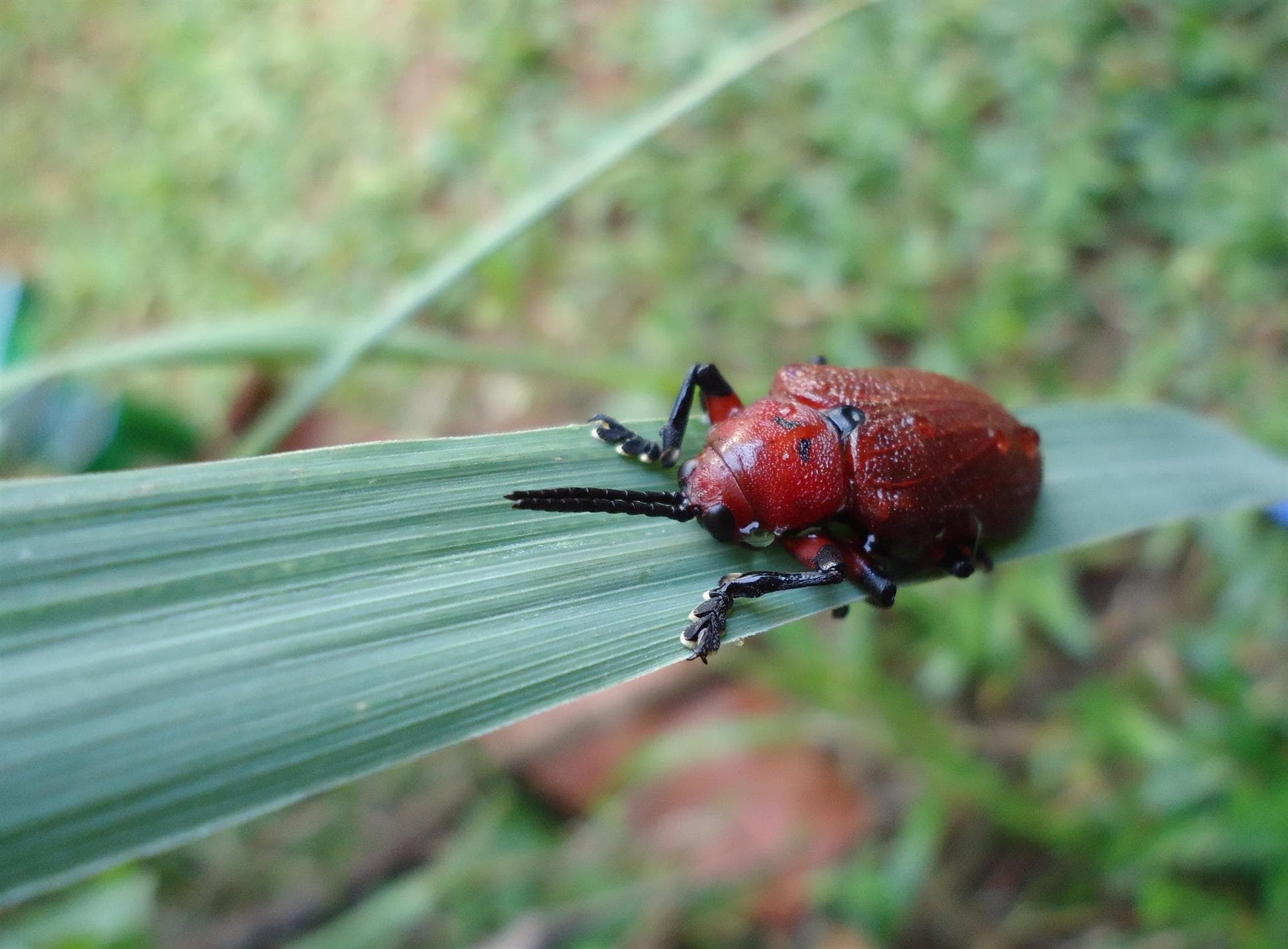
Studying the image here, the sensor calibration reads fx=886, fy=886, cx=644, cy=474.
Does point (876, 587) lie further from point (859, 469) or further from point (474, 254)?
point (474, 254)

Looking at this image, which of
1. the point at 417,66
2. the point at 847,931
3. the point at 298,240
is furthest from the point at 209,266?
the point at 847,931

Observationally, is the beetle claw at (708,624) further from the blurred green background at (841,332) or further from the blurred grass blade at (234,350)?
the blurred green background at (841,332)

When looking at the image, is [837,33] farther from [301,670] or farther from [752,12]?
[301,670]

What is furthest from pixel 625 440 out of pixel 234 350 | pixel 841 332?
pixel 841 332

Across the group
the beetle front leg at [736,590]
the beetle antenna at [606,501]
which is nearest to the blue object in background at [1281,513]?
the beetle front leg at [736,590]

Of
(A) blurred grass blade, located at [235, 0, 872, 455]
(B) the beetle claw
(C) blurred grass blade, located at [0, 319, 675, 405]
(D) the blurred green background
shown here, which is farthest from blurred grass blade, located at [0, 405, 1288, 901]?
(D) the blurred green background

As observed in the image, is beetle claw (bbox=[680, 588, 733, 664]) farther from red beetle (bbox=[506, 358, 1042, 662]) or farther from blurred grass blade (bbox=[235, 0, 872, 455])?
blurred grass blade (bbox=[235, 0, 872, 455])
